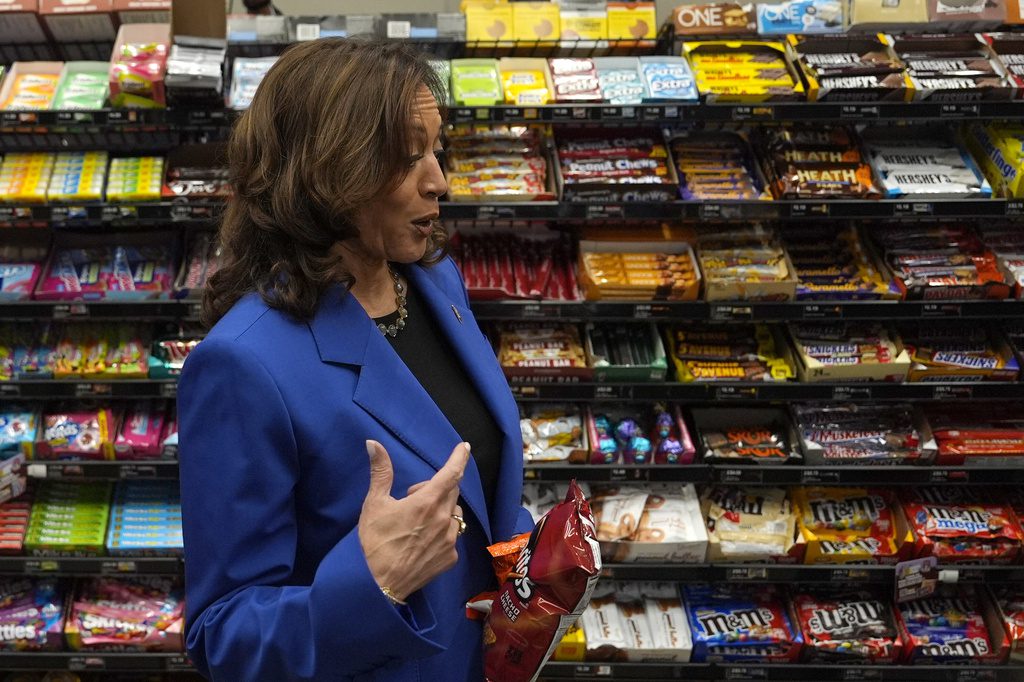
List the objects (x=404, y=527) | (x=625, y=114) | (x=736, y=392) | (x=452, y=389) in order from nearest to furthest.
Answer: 1. (x=404, y=527)
2. (x=452, y=389)
3. (x=625, y=114)
4. (x=736, y=392)

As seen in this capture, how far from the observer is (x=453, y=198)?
2.84 m

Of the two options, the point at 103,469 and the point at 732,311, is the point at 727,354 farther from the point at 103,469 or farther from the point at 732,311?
the point at 103,469

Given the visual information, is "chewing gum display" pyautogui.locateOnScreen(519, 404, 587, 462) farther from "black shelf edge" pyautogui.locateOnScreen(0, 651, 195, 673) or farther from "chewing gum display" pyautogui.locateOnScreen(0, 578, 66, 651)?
"chewing gum display" pyautogui.locateOnScreen(0, 578, 66, 651)

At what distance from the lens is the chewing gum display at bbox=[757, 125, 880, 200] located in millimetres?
2865

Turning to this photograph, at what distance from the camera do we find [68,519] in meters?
3.13

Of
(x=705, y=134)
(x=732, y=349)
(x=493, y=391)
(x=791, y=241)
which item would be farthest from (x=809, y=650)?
(x=493, y=391)

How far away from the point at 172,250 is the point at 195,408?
2194 millimetres

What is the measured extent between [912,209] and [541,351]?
4.18 ft

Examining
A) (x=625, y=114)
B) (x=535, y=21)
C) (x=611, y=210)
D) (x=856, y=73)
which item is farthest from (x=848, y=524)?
(x=535, y=21)

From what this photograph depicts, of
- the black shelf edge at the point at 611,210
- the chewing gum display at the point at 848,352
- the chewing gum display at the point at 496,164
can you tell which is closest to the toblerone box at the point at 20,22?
the black shelf edge at the point at 611,210

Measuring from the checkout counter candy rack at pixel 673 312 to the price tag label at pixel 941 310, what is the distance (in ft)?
0.04

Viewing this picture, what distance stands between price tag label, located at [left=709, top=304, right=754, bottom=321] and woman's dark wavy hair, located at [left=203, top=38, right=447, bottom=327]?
1.83 meters

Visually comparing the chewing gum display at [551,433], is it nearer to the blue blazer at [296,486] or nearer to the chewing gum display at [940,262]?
the chewing gum display at [940,262]

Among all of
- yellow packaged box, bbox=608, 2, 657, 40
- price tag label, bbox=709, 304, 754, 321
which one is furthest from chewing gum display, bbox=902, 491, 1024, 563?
yellow packaged box, bbox=608, 2, 657, 40
